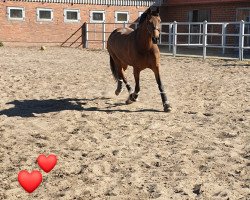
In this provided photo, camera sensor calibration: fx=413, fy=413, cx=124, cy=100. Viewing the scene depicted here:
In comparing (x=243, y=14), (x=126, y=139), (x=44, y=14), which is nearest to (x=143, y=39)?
(x=126, y=139)

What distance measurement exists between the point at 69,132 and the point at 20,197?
215 cm

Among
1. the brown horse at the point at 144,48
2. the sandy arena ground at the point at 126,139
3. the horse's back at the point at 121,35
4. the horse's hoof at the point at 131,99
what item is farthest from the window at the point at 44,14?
the horse's hoof at the point at 131,99

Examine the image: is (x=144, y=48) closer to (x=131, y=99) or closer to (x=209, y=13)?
(x=131, y=99)

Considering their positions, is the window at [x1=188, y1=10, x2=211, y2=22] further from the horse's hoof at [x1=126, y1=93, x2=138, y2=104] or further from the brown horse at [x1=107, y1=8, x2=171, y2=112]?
the horse's hoof at [x1=126, y1=93, x2=138, y2=104]

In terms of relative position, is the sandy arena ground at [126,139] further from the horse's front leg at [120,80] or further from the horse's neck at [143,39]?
the horse's neck at [143,39]

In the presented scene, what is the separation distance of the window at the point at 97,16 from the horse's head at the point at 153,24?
59.0ft

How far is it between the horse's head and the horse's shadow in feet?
4.75

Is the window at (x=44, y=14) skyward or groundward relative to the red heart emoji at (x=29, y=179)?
skyward

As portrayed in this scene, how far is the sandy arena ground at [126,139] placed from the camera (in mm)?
4047

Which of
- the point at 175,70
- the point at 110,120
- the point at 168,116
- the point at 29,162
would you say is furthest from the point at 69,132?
the point at 175,70

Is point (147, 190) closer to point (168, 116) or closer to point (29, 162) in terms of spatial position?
point (29, 162)

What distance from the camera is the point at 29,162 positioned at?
4.73m

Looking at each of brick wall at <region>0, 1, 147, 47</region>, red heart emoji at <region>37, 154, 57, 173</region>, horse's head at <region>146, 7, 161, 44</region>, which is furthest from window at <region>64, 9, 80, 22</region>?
red heart emoji at <region>37, 154, 57, 173</region>

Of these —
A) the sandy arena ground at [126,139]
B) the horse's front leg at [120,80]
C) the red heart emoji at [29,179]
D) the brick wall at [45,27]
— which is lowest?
the sandy arena ground at [126,139]
